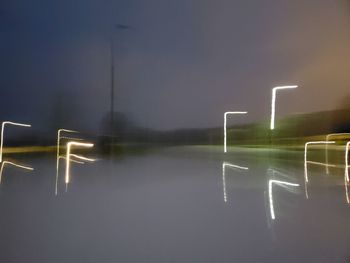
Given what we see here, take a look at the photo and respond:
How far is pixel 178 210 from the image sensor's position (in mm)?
970

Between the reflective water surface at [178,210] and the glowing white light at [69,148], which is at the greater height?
the glowing white light at [69,148]

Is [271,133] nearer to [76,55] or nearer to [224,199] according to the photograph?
[224,199]

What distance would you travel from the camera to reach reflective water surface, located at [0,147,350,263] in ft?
3.03

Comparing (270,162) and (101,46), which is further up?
(101,46)

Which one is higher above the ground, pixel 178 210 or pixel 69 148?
pixel 69 148

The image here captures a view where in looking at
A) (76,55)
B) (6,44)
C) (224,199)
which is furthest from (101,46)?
(224,199)

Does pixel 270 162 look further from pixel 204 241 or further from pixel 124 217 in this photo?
pixel 124 217

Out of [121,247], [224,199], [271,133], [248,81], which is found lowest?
[121,247]

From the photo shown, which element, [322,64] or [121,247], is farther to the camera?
[322,64]

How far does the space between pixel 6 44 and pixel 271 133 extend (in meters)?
0.68

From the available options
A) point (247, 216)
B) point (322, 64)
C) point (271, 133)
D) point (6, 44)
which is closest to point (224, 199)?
point (247, 216)

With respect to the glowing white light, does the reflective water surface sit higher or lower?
lower

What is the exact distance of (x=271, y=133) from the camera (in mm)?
1005

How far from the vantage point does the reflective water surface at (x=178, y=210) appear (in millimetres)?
924
